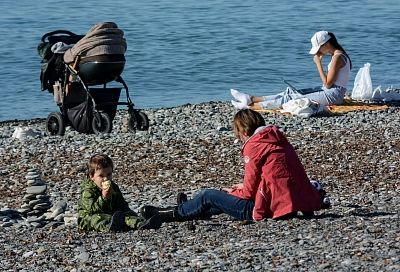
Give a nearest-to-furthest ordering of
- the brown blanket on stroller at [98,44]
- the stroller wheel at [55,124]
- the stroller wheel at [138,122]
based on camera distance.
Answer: the brown blanket on stroller at [98,44], the stroller wheel at [138,122], the stroller wheel at [55,124]

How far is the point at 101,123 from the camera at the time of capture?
48.3 feet

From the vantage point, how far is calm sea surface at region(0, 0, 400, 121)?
23.9 meters

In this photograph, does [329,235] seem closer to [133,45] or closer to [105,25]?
[105,25]

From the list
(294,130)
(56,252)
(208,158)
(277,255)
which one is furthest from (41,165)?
(277,255)

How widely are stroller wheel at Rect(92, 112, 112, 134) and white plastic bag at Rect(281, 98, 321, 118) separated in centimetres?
239

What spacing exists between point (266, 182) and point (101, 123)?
5962 mm

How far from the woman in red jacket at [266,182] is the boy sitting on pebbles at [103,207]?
7.1 inches

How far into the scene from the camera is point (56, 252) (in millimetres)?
8570

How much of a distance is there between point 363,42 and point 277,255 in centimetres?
2254

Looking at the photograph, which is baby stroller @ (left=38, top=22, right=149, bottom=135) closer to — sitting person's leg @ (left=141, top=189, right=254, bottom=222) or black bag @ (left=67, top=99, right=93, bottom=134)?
black bag @ (left=67, top=99, right=93, bottom=134)

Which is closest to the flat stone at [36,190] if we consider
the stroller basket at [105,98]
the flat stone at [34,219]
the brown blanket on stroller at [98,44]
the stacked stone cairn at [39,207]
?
the stacked stone cairn at [39,207]

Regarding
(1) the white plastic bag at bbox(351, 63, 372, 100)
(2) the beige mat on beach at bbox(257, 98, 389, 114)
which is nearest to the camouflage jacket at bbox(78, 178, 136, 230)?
(2) the beige mat on beach at bbox(257, 98, 389, 114)

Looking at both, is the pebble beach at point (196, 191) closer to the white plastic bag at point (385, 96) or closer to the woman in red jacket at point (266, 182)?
the woman in red jacket at point (266, 182)

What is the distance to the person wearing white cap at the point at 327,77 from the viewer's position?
1570 cm
